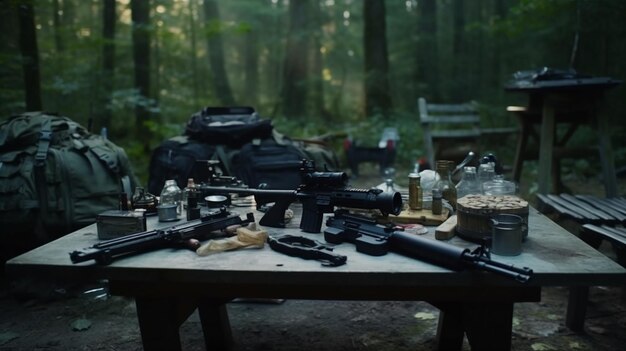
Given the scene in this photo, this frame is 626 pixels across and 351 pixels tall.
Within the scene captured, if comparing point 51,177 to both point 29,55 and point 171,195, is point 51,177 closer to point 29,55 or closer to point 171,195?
point 171,195

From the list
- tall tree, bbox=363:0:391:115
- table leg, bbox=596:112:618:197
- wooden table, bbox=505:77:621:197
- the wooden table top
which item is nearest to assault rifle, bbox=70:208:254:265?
the wooden table top

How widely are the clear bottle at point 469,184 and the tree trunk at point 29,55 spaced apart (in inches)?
195

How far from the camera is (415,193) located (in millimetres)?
2361

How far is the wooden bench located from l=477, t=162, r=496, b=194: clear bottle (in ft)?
2.52

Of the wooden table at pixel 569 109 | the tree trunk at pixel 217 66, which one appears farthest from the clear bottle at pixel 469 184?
the tree trunk at pixel 217 66

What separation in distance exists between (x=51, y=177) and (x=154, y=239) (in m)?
2.15

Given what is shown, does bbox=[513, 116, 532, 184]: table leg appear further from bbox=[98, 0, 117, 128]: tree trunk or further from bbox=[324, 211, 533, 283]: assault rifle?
bbox=[98, 0, 117, 128]: tree trunk

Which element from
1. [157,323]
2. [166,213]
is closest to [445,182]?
[166,213]

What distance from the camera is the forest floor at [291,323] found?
287 cm

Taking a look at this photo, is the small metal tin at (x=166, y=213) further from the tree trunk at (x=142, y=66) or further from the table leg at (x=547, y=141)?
the tree trunk at (x=142, y=66)

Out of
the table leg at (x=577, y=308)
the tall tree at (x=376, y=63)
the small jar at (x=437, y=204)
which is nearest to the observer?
the small jar at (x=437, y=204)

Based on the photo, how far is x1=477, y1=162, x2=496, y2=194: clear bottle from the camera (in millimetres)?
2492

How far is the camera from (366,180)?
725 centimetres

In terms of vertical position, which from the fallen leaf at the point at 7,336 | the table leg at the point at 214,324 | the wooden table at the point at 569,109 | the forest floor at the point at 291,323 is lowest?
the fallen leaf at the point at 7,336
